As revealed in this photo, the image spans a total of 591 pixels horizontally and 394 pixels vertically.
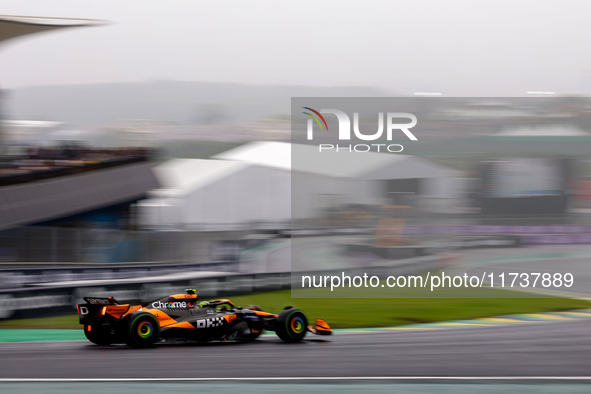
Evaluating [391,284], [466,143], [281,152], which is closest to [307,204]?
[391,284]

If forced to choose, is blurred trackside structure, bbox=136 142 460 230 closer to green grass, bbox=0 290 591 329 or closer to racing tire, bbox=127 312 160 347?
green grass, bbox=0 290 591 329

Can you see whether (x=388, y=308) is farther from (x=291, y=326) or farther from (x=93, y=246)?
(x=93, y=246)

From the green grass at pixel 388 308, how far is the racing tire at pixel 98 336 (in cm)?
267

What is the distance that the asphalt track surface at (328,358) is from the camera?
5969 millimetres

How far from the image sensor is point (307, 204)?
16547mm

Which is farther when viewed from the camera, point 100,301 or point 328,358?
point 100,301

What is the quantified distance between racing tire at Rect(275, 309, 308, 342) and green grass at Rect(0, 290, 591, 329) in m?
2.41

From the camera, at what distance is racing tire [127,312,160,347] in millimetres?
7164

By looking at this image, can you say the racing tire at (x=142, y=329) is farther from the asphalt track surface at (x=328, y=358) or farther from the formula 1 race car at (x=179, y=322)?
the asphalt track surface at (x=328, y=358)

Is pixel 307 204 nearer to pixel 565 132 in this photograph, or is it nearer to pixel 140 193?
pixel 140 193

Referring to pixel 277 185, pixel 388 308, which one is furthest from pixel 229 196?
pixel 388 308

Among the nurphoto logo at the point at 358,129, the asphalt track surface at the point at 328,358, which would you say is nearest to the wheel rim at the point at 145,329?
the asphalt track surface at the point at 328,358

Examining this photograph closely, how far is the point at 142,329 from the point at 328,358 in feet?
7.48

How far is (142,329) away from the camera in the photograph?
23.8 feet
